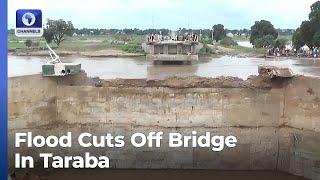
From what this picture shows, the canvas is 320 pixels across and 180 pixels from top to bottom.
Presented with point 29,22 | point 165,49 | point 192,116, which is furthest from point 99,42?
point 29,22

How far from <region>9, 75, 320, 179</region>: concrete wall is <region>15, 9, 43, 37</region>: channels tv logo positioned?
418 centimetres

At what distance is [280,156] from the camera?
1281cm

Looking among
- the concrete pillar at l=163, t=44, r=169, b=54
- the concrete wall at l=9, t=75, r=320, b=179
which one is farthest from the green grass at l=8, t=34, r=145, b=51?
the concrete wall at l=9, t=75, r=320, b=179

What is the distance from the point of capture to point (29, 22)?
27.1 ft

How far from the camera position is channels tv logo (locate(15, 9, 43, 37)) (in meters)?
8.23

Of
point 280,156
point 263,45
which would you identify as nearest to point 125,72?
point 280,156

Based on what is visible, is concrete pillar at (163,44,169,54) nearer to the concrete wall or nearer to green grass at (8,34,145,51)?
green grass at (8,34,145,51)

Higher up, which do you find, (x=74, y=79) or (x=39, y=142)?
(x=74, y=79)

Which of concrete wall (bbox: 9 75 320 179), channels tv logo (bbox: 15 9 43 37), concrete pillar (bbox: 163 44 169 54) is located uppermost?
channels tv logo (bbox: 15 9 43 37)

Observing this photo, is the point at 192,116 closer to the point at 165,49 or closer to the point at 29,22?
the point at 29,22

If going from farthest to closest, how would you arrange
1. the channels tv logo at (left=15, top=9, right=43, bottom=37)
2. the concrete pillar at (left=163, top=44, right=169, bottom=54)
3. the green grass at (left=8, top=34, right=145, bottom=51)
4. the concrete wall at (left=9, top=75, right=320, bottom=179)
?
the green grass at (left=8, top=34, right=145, bottom=51) → the concrete pillar at (left=163, top=44, right=169, bottom=54) → the concrete wall at (left=9, top=75, right=320, bottom=179) → the channels tv logo at (left=15, top=9, right=43, bottom=37)

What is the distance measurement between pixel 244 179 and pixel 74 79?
191 inches

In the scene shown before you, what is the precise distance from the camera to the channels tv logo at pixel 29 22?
8234mm

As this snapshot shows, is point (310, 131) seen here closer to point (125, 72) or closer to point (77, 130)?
point (77, 130)
